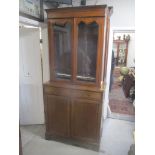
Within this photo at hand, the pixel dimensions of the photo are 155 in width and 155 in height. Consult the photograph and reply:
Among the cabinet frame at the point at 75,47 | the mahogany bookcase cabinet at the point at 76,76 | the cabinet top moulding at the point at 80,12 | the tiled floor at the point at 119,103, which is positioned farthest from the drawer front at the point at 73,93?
the tiled floor at the point at 119,103

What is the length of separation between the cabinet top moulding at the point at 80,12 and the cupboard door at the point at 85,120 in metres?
1.18

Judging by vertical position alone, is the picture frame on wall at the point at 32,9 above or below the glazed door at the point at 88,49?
above

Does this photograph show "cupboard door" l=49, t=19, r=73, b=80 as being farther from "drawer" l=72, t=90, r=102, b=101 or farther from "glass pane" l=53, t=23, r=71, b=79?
"drawer" l=72, t=90, r=102, b=101

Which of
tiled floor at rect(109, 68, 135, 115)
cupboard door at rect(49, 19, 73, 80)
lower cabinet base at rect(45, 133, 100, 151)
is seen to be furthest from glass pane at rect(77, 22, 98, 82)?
tiled floor at rect(109, 68, 135, 115)

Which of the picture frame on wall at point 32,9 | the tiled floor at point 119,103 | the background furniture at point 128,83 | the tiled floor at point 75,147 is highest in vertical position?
the picture frame on wall at point 32,9

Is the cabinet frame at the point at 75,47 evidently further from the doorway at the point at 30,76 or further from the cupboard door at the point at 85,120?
the doorway at the point at 30,76

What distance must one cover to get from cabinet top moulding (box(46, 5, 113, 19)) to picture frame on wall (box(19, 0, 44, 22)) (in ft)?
1.05

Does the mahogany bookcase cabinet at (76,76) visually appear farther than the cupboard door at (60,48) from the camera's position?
No

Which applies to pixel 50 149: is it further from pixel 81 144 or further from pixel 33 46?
pixel 33 46

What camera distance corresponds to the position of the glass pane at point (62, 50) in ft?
7.64

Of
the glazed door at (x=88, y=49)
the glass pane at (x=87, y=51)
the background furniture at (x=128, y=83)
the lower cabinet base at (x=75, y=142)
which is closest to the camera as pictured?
the glazed door at (x=88, y=49)

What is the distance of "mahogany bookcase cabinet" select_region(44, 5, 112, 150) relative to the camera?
216 cm

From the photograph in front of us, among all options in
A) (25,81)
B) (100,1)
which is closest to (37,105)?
(25,81)

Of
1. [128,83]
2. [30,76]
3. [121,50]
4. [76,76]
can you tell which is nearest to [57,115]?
[76,76]
